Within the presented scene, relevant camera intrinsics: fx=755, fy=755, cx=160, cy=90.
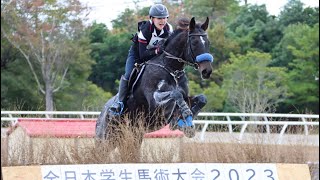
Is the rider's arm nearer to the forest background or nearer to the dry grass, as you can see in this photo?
the dry grass

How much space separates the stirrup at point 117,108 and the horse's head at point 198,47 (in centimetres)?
113

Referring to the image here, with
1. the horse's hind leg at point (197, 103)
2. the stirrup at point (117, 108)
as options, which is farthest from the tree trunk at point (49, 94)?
the horse's hind leg at point (197, 103)

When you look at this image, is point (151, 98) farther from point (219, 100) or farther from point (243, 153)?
Result: point (219, 100)

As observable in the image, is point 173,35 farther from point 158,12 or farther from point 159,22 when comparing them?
point 158,12

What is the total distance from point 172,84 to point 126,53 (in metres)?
16.1

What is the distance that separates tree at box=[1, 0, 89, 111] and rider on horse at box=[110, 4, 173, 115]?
9.86m

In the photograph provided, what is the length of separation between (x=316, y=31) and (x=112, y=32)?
688 centimetres

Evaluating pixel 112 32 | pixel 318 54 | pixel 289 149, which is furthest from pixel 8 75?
pixel 289 149

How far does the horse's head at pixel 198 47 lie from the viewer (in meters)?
8.08

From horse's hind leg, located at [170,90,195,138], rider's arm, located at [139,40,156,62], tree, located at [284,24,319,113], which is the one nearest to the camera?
horse's hind leg, located at [170,90,195,138]

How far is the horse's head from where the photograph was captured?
8080mm

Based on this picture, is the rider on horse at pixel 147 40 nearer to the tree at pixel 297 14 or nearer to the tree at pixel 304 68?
the tree at pixel 297 14

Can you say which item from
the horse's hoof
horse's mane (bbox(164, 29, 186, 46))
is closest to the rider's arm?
horse's mane (bbox(164, 29, 186, 46))

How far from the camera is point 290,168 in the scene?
7.27 meters
